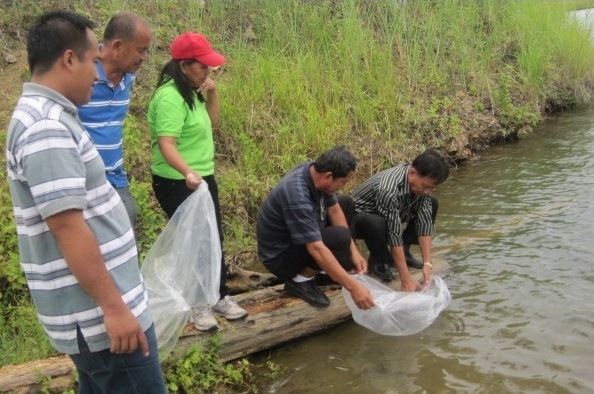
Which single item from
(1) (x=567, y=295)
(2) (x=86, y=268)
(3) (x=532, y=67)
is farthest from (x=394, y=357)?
(3) (x=532, y=67)

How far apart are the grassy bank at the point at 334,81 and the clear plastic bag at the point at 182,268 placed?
1.14m

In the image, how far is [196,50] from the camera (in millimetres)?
3027

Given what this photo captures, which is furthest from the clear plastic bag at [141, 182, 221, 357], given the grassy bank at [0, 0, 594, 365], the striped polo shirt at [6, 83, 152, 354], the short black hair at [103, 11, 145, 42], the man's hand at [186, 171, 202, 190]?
the grassy bank at [0, 0, 594, 365]

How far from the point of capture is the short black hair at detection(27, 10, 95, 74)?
1582 millimetres

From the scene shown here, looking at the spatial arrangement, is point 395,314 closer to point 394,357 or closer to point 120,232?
point 394,357

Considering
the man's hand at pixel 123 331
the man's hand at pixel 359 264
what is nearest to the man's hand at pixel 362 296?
the man's hand at pixel 359 264

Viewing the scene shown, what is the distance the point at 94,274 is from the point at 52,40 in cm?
65

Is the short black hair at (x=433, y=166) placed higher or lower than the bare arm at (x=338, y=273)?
higher

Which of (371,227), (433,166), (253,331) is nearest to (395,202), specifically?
→ (371,227)

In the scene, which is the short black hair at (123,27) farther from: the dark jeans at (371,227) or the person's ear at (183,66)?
the dark jeans at (371,227)

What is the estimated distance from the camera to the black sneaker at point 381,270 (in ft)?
13.0

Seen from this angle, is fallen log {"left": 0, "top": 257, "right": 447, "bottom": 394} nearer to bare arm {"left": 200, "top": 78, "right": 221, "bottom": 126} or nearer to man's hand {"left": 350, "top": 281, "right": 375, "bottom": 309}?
man's hand {"left": 350, "top": 281, "right": 375, "bottom": 309}

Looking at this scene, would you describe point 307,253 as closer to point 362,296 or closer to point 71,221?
point 362,296

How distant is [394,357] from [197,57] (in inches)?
79.5
